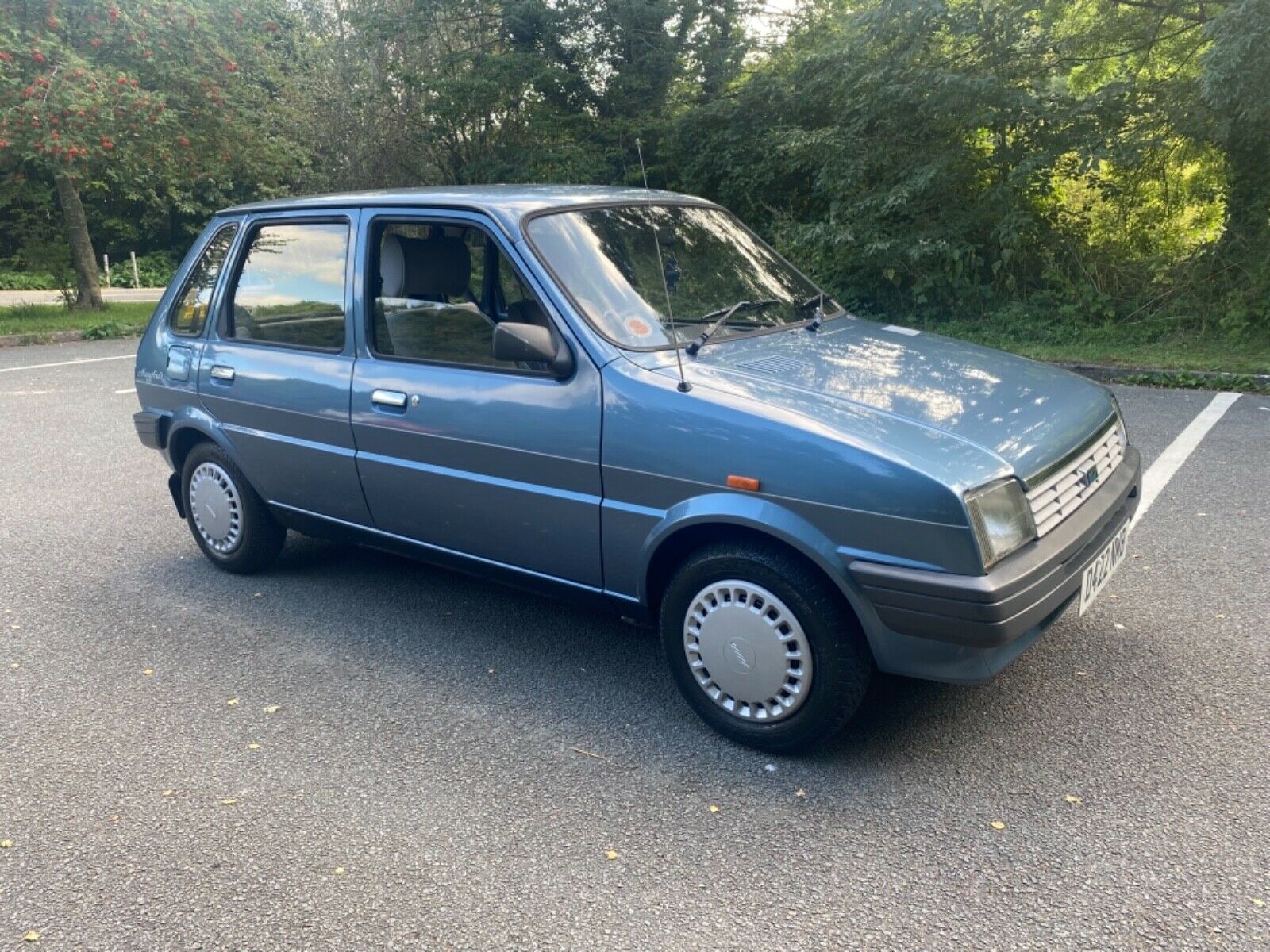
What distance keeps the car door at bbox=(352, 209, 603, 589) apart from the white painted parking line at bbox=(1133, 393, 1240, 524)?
3082 millimetres

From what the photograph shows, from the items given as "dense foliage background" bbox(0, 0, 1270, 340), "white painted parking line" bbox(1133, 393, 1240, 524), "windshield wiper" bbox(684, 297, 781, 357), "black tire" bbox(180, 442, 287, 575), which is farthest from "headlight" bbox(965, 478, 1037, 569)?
"dense foliage background" bbox(0, 0, 1270, 340)

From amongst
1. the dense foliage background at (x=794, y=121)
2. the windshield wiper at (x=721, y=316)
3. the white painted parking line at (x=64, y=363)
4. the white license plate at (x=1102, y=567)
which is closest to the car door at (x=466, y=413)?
the windshield wiper at (x=721, y=316)

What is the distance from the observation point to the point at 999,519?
2.86 m

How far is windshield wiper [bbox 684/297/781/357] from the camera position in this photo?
3.56 metres

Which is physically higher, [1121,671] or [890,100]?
[890,100]

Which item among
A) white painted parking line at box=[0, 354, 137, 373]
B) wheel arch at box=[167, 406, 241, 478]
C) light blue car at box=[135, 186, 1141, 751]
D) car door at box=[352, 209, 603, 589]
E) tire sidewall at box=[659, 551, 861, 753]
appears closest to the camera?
light blue car at box=[135, 186, 1141, 751]

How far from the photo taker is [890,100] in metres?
11.9

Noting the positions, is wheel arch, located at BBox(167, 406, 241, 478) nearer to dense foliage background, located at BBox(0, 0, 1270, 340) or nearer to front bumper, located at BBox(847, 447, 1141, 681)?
front bumper, located at BBox(847, 447, 1141, 681)

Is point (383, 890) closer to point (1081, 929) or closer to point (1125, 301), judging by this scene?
point (1081, 929)

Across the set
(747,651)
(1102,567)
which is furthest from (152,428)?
(1102,567)

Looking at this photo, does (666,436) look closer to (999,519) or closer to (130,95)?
(999,519)

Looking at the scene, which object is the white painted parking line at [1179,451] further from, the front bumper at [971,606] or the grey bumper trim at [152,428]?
Result: the grey bumper trim at [152,428]

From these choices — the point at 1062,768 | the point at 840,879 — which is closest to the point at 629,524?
the point at 840,879

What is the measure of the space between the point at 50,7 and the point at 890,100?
39.0 feet
